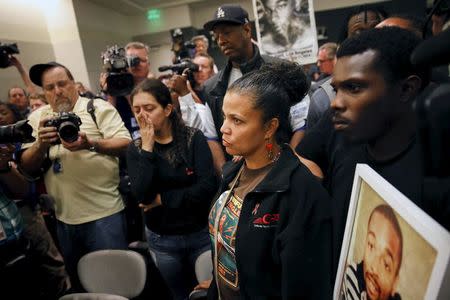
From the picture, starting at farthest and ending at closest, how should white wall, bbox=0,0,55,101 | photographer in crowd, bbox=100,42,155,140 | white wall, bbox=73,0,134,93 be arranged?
1. white wall, bbox=73,0,134,93
2. white wall, bbox=0,0,55,101
3. photographer in crowd, bbox=100,42,155,140

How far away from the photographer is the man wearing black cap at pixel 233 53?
1741 millimetres

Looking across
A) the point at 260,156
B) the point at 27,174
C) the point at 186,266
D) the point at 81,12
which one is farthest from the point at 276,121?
the point at 81,12

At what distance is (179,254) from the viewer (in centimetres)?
169

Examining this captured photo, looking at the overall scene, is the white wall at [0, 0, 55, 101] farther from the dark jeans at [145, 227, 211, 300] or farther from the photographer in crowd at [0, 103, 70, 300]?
the dark jeans at [145, 227, 211, 300]

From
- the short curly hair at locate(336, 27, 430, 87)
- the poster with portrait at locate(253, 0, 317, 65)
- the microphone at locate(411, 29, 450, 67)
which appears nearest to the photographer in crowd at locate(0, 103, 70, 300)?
the short curly hair at locate(336, 27, 430, 87)

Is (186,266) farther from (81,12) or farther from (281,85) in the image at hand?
(81,12)

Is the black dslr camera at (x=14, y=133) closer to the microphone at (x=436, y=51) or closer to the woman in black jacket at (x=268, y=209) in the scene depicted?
the woman in black jacket at (x=268, y=209)

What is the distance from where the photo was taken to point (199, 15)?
8.87 meters

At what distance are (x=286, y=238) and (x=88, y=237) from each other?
1.45 metres

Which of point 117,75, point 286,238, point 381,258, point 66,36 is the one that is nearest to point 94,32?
point 66,36

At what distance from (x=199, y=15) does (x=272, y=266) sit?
8.92 m

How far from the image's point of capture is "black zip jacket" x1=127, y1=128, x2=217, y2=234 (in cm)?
162

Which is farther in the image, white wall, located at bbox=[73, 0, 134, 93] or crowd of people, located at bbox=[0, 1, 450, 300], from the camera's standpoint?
white wall, located at bbox=[73, 0, 134, 93]

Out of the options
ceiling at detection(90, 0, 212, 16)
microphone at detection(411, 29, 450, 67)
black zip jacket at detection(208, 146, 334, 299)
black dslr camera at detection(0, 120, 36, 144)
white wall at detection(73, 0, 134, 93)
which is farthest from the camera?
ceiling at detection(90, 0, 212, 16)
